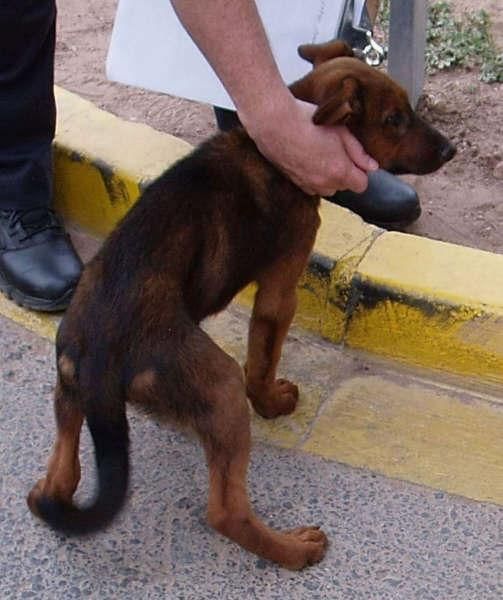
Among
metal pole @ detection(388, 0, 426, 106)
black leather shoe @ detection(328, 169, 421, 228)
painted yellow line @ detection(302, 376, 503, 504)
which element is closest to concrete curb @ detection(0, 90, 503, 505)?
painted yellow line @ detection(302, 376, 503, 504)

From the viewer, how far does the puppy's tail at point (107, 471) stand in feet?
8.13

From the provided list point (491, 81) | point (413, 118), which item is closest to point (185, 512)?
point (413, 118)

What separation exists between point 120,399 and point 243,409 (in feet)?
0.94

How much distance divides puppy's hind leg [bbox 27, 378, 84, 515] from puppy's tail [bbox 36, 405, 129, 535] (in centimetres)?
11

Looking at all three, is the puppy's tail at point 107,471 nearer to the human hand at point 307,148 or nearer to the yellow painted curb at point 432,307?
the human hand at point 307,148

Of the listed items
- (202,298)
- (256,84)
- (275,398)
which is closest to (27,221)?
(275,398)

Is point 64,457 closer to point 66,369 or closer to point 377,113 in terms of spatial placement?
point 66,369

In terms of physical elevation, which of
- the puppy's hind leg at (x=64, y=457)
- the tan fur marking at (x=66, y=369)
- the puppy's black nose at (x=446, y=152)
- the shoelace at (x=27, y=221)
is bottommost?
the shoelace at (x=27, y=221)

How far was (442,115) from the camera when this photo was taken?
173 inches

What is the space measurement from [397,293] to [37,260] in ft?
3.91

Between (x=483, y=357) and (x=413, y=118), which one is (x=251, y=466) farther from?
A: (x=413, y=118)

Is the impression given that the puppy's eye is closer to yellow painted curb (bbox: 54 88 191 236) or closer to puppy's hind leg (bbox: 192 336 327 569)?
puppy's hind leg (bbox: 192 336 327 569)

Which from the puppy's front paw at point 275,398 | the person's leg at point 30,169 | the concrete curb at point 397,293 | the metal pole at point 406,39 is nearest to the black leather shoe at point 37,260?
the person's leg at point 30,169

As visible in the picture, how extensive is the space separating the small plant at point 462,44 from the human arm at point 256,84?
2.15m
